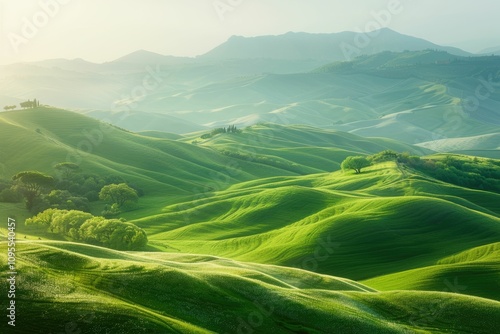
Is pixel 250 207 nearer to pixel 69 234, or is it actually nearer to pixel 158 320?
pixel 69 234

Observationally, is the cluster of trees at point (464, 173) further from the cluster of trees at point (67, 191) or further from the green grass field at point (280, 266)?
the cluster of trees at point (67, 191)

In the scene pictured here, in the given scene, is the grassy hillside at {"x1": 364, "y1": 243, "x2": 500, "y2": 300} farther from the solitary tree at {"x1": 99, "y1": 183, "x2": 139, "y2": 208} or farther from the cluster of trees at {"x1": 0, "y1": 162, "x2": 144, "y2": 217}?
the solitary tree at {"x1": 99, "y1": 183, "x2": 139, "y2": 208}

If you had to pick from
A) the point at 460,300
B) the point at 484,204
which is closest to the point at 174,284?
the point at 460,300

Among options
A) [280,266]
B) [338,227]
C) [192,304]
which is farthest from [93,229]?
[192,304]

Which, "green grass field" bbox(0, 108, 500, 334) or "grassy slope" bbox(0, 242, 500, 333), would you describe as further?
"green grass field" bbox(0, 108, 500, 334)

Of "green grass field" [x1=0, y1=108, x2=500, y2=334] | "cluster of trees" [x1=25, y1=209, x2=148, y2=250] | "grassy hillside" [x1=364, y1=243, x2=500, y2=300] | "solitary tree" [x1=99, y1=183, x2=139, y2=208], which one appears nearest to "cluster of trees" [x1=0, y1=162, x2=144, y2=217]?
"solitary tree" [x1=99, y1=183, x2=139, y2=208]

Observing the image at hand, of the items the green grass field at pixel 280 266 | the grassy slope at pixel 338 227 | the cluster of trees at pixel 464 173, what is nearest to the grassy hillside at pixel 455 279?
the green grass field at pixel 280 266
